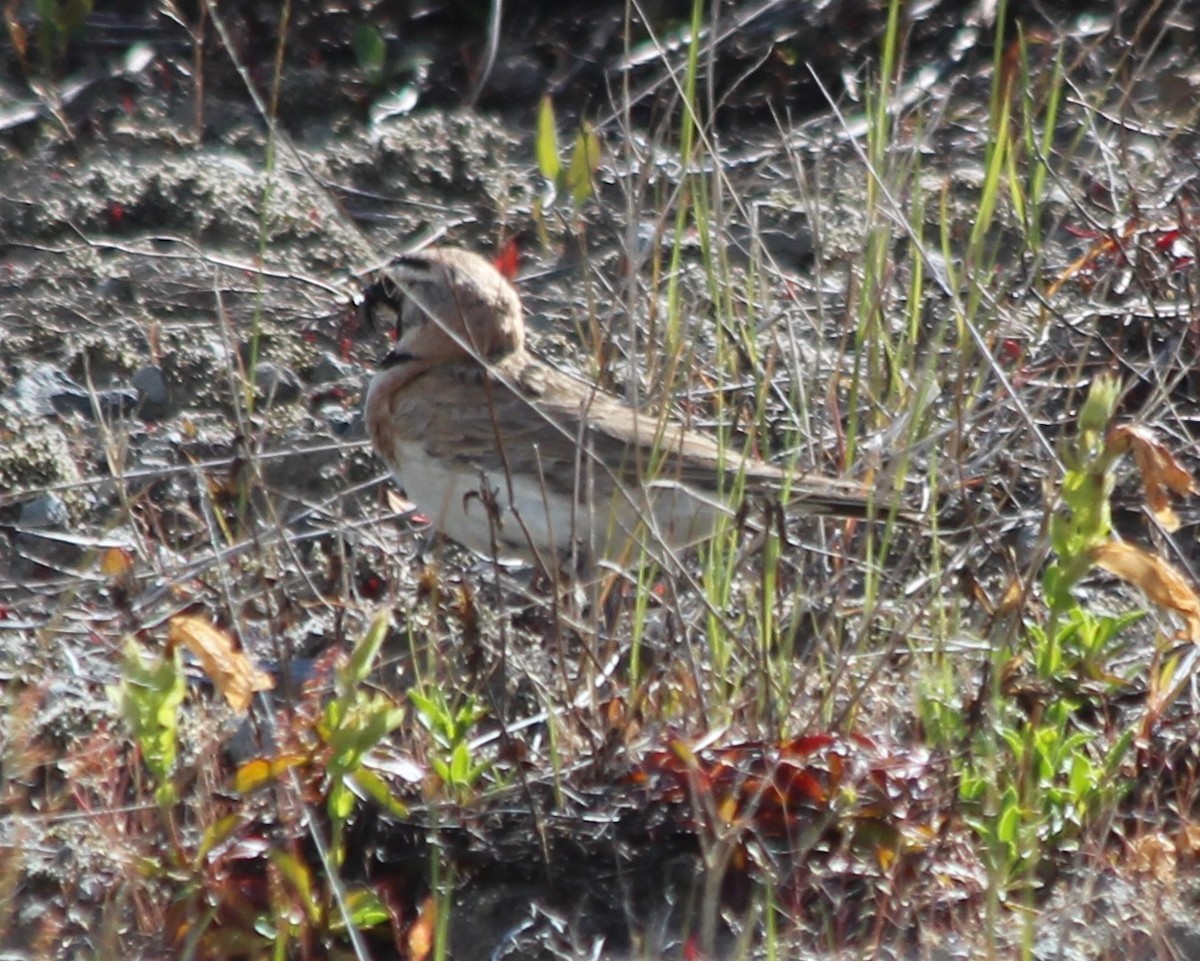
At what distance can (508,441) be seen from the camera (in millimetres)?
5965

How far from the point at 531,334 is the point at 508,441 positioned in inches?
37.9

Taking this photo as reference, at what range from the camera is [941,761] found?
4242 millimetres

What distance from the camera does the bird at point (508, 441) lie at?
17.4 feet

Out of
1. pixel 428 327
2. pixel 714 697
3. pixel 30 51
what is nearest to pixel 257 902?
pixel 714 697

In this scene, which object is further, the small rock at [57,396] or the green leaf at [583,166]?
the small rock at [57,396]

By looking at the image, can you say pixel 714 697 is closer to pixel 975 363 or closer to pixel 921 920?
pixel 921 920

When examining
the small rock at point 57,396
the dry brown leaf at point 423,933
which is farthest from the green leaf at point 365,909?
the small rock at point 57,396

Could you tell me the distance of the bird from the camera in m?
5.30

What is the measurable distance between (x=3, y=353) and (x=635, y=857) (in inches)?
127

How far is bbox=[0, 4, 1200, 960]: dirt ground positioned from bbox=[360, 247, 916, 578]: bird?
0.51 feet

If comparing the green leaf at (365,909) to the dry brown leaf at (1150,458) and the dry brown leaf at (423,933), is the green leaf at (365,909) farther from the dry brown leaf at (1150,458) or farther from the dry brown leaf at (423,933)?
the dry brown leaf at (1150,458)

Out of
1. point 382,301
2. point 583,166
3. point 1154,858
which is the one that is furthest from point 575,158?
point 1154,858

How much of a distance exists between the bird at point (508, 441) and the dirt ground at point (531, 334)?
16cm

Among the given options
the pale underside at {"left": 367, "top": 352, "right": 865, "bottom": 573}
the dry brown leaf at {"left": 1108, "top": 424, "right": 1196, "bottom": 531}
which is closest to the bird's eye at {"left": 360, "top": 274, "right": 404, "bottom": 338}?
the pale underside at {"left": 367, "top": 352, "right": 865, "bottom": 573}
